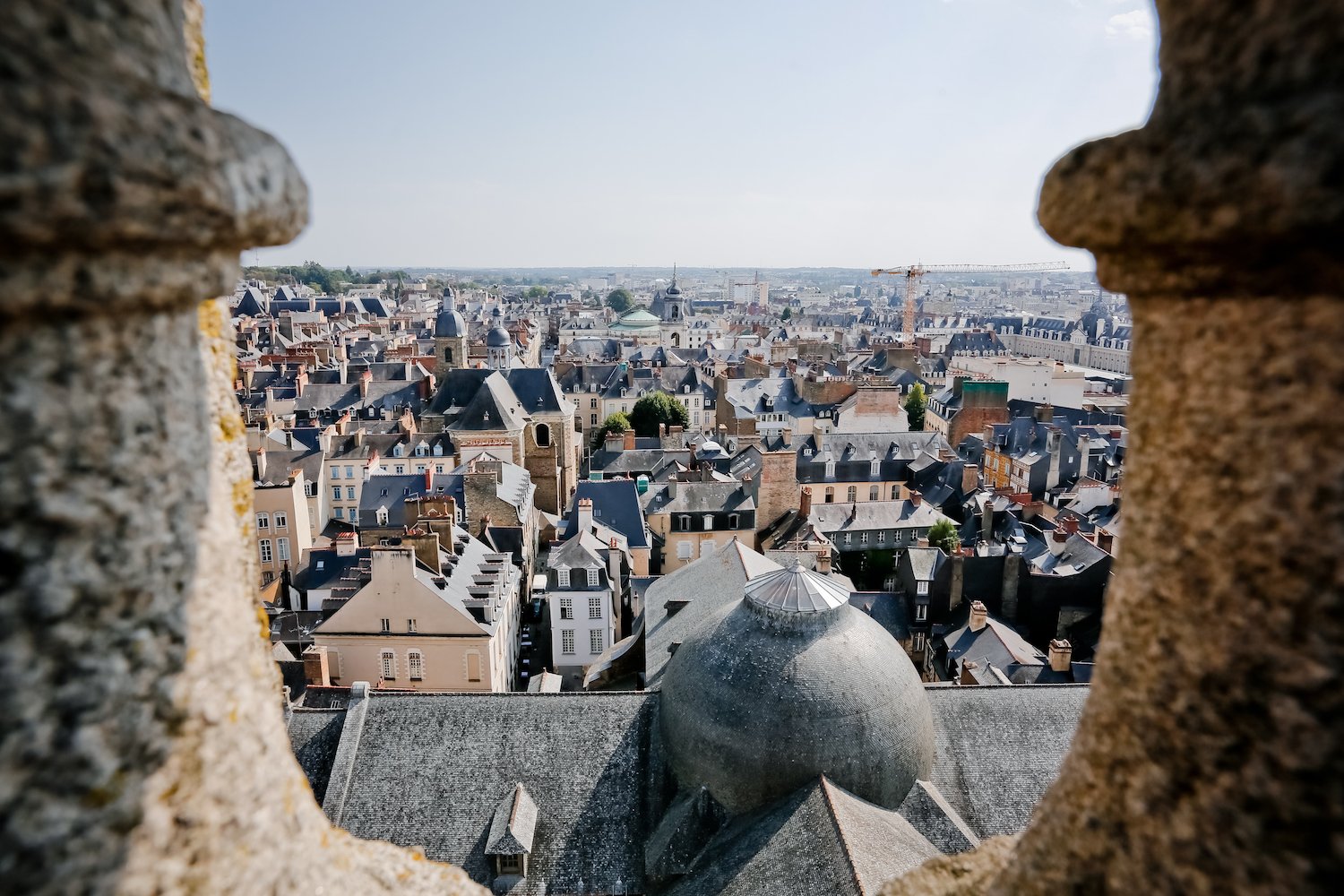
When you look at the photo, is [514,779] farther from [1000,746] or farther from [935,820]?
[1000,746]

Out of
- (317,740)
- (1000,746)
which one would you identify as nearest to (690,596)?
(1000,746)

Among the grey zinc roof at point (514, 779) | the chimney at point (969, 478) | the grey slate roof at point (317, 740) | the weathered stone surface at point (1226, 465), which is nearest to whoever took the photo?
the weathered stone surface at point (1226, 465)

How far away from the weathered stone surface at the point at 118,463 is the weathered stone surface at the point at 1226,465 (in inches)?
108

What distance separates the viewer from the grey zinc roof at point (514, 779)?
14859 mm

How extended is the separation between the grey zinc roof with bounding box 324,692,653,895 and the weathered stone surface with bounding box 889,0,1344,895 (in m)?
13.5

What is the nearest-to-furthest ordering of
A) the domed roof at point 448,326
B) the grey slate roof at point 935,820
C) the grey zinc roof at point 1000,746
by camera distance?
the grey slate roof at point 935,820 → the grey zinc roof at point 1000,746 → the domed roof at point 448,326

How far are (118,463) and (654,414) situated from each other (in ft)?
200

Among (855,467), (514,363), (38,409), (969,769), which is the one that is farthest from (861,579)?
(514,363)

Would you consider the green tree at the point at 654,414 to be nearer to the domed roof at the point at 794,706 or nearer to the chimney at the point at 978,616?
the chimney at the point at 978,616

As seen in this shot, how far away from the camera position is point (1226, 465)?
247 cm

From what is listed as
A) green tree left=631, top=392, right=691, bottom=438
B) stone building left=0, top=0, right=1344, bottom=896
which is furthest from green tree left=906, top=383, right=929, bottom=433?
stone building left=0, top=0, right=1344, bottom=896

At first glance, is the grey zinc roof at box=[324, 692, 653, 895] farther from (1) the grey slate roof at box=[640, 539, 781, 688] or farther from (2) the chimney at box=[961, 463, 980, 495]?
(2) the chimney at box=[961, 463, 980, 495]

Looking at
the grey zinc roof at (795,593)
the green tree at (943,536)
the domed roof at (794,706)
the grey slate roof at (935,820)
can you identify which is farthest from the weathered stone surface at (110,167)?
the green tree at (943,536)

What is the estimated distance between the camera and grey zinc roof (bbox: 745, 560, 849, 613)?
15117 millimetres
